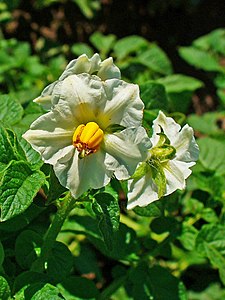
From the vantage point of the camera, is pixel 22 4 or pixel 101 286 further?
pixel 22 4

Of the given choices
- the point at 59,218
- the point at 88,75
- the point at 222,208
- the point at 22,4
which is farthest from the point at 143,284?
the point at 22,4

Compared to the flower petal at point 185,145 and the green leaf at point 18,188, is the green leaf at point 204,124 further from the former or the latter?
the green leaf at point 18,188

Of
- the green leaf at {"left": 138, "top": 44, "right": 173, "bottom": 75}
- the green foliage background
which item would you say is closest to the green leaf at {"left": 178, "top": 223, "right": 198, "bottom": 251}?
the green foliage background

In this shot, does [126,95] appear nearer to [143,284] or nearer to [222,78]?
[143,284]

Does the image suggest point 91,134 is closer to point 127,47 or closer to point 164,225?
point 164,225

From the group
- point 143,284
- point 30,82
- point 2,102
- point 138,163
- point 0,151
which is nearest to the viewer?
point 138,163

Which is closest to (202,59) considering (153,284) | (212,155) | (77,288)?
(212,155)

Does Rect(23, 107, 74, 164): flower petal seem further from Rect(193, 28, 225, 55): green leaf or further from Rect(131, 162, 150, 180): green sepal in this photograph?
Rect(193, 28, 225, 55): green leaf
